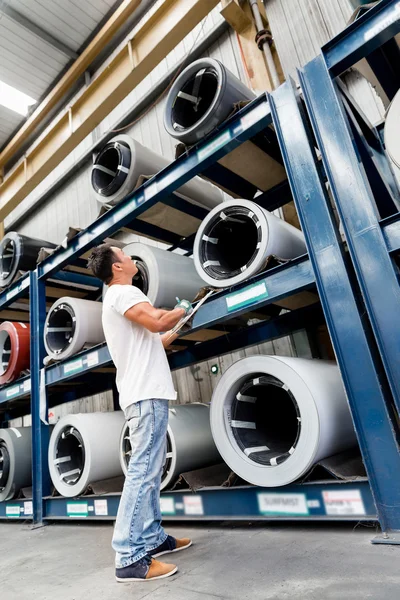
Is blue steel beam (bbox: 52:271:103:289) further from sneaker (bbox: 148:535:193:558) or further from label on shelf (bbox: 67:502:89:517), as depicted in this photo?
sneaker (bbox: 148:535:193:558)

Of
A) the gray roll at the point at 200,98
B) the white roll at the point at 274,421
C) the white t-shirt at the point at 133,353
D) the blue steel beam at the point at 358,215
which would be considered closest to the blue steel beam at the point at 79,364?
the white t-shirt at the point at 133,353

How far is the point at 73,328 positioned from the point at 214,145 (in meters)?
1.72

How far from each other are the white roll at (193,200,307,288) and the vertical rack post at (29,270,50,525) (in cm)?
178

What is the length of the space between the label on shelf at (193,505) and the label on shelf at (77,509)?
894mm

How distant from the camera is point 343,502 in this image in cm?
159

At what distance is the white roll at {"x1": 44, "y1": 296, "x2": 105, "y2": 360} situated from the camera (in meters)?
2.97

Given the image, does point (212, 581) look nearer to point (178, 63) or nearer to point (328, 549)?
point (328, 549)

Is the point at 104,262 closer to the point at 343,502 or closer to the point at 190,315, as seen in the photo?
the point at 190,315

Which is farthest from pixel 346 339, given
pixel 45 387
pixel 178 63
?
pixel 178 63

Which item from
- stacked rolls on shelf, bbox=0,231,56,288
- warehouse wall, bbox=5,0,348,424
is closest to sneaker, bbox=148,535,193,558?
warehouse wall, bbox=5,0,348,424

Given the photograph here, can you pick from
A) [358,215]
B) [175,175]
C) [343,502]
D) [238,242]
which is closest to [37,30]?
[175,175]

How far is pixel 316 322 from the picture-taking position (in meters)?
2.91

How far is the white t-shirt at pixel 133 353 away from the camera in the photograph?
5.57 ft

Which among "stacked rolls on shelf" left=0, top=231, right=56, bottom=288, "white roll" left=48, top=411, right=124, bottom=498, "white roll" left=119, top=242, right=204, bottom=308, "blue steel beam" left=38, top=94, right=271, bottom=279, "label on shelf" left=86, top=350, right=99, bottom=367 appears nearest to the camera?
"blue steel beam" left=38, top=94, right=271, bottom=279
